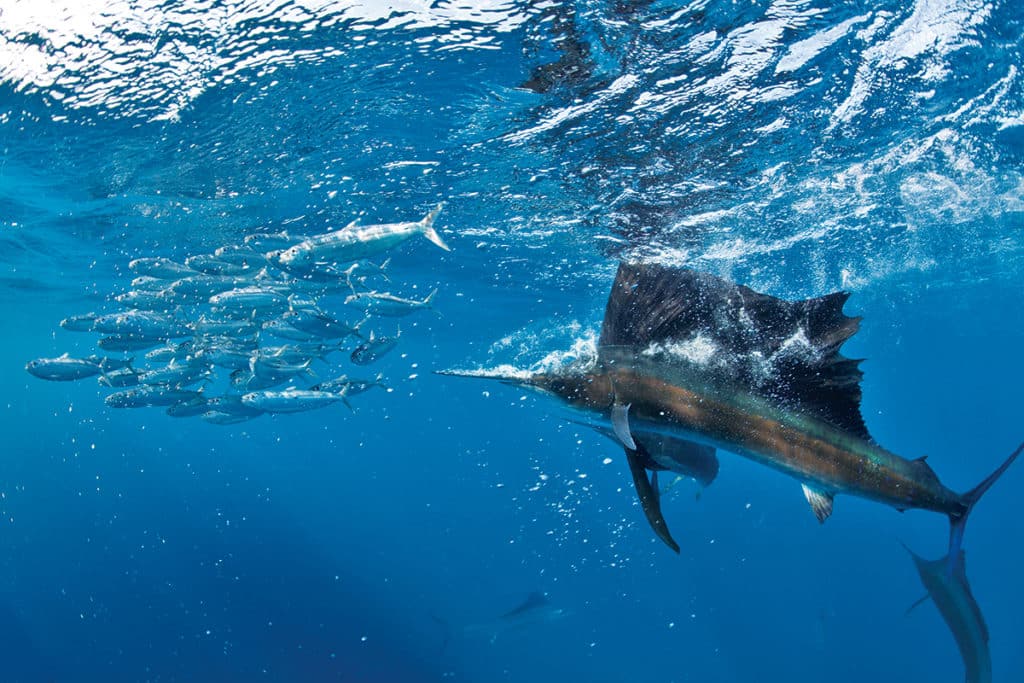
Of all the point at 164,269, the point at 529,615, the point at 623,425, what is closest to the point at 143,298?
the point at 164,269

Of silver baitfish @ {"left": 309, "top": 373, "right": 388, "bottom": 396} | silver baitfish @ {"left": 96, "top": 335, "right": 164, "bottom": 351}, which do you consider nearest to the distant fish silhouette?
silver baitfish @ {"left": 309, "top": 373, "right": 388, "bottom": 396}

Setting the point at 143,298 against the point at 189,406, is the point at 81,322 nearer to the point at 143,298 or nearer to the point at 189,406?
the point at 143,298

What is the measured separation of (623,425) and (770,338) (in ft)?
2.57

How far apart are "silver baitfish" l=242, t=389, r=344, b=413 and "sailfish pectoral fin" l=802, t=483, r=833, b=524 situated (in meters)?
8.20

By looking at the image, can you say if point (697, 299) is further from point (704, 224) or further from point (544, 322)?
point (544, 322)

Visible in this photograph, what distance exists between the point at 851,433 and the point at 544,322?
98.9 ft

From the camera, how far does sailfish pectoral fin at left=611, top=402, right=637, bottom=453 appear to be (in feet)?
8.20

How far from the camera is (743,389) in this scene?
268 cm

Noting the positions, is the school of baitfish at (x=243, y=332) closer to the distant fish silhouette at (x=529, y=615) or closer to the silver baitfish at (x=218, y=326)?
the silver baitfish at (x=218, y=326)

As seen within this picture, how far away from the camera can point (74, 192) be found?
40.7 ft

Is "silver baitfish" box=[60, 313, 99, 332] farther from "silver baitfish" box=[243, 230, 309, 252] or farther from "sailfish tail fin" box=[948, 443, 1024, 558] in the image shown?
"sailfish tail fin" box=[948, 443, 1024, 558]

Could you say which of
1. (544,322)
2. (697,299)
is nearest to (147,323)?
(697,299)

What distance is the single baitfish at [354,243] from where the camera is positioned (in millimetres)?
7711

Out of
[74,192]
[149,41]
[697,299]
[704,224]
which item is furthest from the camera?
[704,224]
